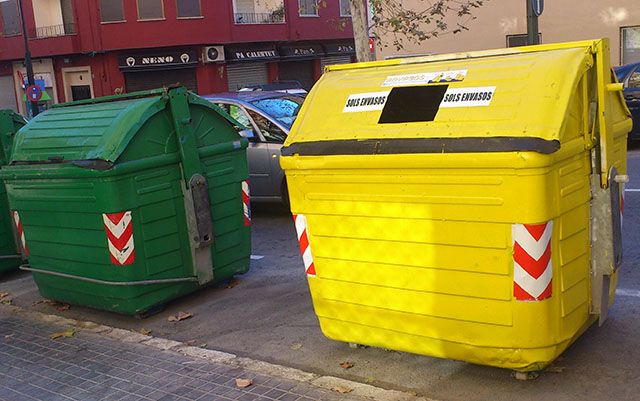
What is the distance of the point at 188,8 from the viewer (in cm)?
3062

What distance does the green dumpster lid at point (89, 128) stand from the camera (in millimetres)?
5984

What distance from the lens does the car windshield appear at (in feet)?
33.4

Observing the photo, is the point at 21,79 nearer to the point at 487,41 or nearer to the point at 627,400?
the point at 487,41

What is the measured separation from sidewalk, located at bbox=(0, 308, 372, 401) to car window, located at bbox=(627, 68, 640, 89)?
10523 mm

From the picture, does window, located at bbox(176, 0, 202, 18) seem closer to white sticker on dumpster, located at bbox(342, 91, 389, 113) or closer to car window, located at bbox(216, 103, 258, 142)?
car window, located at bbox(216, 103, 258, 142)

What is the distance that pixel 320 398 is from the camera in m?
4.41

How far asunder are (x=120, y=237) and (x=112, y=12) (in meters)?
26.3

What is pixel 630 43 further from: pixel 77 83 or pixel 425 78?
pixel 77 83

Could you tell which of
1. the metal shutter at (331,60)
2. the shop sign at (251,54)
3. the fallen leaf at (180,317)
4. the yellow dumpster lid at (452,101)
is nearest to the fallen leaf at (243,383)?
the yellow dumpster lid at (452,101)

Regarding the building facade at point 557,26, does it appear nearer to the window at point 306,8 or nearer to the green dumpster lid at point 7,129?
the window at point 306,8

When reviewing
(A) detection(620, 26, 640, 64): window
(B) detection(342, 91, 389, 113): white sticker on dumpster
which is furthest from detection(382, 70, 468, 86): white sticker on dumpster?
(A) detection(620, 26, 640, 64): window

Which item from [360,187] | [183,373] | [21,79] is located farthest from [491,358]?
[21,79]

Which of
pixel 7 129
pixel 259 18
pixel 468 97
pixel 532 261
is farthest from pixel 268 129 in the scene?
pixel 259 18

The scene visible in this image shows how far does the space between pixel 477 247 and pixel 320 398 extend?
4.28 feet
